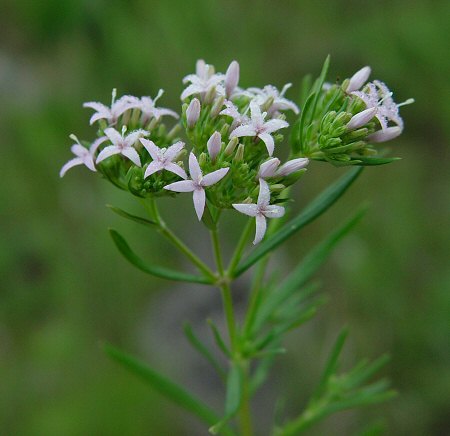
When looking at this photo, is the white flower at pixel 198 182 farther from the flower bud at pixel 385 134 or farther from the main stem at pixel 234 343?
the flower bud at pixel 385 134

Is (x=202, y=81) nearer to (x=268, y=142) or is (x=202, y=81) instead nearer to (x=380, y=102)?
(x=268, y=142)

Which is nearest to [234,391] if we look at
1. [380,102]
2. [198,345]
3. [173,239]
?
[198,345]

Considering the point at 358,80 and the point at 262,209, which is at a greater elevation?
the point at 358,80

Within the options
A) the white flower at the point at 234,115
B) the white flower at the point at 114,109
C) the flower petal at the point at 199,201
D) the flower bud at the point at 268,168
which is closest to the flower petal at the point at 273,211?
the flower bud at the point at 268,168

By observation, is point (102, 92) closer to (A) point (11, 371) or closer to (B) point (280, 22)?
(B) point (280, 22)

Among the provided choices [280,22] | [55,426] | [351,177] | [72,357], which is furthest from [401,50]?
[55,426]

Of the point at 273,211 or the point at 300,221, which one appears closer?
the point at 273,211

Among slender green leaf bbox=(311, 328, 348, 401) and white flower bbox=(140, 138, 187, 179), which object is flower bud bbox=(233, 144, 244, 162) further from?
slender green leaf bbox=(311, 328, 348, 401)
